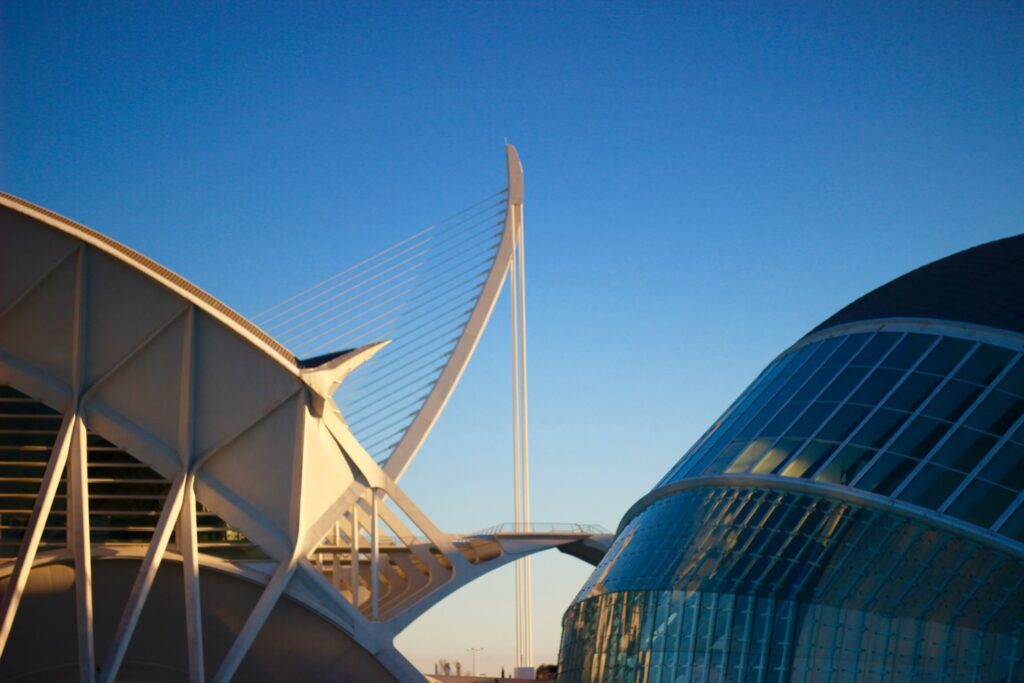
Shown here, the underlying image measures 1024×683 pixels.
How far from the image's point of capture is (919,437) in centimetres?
2534

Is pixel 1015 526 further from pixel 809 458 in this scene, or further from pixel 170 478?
pixel 170 478

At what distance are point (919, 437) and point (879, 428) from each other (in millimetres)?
867

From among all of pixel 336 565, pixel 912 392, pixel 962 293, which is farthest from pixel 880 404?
pixel 336 565

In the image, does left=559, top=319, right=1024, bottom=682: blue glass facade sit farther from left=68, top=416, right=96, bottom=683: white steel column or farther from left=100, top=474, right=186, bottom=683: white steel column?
left=68, top=416, right=96, bottom=683: white steel column

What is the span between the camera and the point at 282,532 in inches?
1870

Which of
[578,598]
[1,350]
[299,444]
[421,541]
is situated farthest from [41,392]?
[578,598]

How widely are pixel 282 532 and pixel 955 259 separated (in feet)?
82.6

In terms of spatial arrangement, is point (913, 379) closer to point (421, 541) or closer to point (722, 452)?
point (722, 452)

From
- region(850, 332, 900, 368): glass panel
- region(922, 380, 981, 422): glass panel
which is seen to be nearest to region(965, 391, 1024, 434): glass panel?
region(922, 380, 981, 422): glass panel

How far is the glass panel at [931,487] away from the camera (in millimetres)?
23891

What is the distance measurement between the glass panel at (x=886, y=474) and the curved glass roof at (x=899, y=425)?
21 mm

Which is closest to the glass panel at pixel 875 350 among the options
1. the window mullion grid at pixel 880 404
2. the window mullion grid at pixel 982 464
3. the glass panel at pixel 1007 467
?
the window mullion grid at pixel 880 404

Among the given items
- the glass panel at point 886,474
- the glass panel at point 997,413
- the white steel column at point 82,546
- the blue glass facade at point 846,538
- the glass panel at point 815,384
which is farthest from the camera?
the white steel column at point 82,546

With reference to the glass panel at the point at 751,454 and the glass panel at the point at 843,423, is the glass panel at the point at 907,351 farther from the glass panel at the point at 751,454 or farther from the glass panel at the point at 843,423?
the glass panel at the point at 751,454
